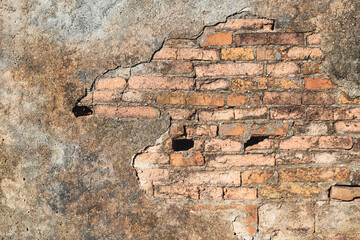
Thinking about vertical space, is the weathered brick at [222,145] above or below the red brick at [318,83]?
below

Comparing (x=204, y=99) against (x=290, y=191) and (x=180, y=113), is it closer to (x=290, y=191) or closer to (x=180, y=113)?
(x=180, y=113)

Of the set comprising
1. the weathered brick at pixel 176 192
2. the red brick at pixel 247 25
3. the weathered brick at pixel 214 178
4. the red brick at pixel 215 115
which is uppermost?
the red brick at pixel 247 25

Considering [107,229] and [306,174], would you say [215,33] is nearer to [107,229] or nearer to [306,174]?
[306,174]

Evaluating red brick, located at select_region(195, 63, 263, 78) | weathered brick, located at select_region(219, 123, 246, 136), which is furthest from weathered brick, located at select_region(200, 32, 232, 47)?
weathered brick, located at select_region(219, 123, 246, 136)

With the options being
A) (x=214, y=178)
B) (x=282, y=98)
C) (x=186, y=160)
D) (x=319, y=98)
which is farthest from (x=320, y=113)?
(x=186, y=160)

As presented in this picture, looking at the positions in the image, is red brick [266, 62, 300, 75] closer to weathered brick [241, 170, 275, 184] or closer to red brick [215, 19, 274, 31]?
red brick [215, 19, 274, 31]

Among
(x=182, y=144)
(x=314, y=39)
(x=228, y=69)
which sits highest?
(x=314, y=39)

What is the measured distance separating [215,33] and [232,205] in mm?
1013

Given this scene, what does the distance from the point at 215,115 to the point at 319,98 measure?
1.98 ft

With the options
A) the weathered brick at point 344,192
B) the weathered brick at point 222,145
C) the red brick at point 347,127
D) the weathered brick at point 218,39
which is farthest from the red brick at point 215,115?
the weathered brick at point 344,192

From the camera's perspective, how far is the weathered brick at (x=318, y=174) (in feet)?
5.45

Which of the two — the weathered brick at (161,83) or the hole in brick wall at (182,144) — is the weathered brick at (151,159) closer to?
the hole in brick wall at (182,144)

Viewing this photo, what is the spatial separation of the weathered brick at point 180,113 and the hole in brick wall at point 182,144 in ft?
0.46

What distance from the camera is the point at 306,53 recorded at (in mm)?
1642
